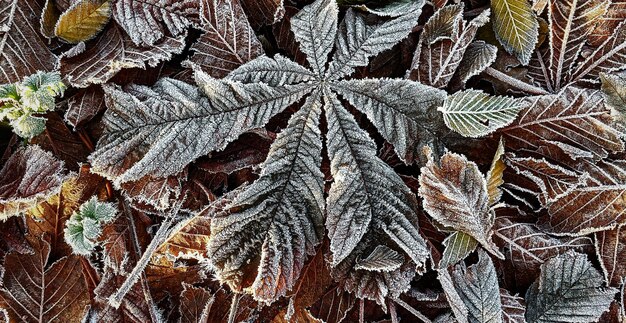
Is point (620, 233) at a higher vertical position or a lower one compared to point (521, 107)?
Answer: lower

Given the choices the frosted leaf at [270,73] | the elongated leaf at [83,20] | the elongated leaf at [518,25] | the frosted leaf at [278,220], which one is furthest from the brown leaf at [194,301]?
the elongated leaf at [518,25]

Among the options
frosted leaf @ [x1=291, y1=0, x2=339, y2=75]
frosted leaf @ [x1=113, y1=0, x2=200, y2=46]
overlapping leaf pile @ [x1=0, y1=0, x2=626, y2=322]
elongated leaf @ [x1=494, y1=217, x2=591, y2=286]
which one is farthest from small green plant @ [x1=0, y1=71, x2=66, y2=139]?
elongated leaf @ [x1=494, y1=217, x2=591, y2=286]

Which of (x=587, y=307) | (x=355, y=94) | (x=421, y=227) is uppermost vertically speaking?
(x=355, y=94)

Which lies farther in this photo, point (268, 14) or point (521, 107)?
point (268, 14)

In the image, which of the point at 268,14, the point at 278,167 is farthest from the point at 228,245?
the point at 268,14

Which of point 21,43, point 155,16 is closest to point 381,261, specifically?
point 155,16

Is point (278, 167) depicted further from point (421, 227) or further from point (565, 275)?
point (565, 275)

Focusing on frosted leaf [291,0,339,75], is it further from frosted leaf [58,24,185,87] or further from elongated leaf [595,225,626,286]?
elongated leaf [595,225,626,286]

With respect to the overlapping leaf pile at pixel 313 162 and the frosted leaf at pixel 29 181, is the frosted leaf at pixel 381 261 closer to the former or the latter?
the overlapping leaf pile at pixel 313 162
